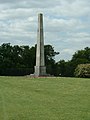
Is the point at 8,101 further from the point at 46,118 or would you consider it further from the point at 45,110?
the point at 46,118

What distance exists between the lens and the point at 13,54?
240 ft

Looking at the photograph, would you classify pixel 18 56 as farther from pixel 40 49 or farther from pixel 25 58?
pixel 40 49

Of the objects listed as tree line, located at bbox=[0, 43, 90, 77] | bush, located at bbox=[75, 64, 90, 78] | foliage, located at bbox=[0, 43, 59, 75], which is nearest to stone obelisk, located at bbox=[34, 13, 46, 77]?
bush, located at bbox=[75, 64, 90, 78]

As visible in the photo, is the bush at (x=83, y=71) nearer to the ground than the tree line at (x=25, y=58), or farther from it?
nearer to the ground

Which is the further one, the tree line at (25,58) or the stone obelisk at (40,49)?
the tree line at (25,58)

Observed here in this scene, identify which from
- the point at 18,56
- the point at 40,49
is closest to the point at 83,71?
the point at 40,49

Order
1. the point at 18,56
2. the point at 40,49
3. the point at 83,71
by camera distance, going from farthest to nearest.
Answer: the point at 18,56 → the point at 83,71 → the point at 40,49

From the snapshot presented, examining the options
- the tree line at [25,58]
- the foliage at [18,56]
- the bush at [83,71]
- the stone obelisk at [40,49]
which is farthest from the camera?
the foliage at [18,56]

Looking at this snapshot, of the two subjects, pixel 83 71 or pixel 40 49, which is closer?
pixel 40 49

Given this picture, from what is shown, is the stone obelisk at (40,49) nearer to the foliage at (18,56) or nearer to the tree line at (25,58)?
the tree line at (25,58)

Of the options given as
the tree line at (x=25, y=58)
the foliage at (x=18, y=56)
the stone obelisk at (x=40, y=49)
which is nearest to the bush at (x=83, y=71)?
the stone obelisk at (x=40, y=49)

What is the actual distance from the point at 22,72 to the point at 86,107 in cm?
4604

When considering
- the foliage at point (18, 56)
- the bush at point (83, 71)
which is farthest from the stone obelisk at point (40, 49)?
the foliage at point (18, 56)

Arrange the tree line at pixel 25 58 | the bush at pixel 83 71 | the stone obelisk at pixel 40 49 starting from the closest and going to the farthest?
the stone obelisk at pixel 40 49
the bush at pixel 83 71
the tree line at pixel 25 58
